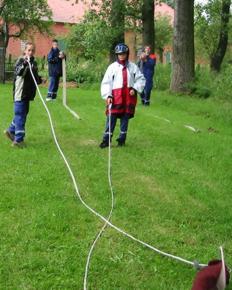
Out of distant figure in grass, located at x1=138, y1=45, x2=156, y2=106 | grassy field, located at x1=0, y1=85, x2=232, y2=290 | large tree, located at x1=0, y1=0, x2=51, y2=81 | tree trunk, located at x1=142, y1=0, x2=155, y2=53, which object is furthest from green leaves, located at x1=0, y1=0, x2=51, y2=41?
grassy field, located at x1=0, y1=85, x2=232, y2=290

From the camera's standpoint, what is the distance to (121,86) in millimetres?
9578

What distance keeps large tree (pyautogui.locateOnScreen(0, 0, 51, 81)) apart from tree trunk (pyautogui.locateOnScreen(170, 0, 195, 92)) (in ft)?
36.3

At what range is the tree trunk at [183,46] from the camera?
758 inches

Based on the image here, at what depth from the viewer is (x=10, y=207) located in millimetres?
6211

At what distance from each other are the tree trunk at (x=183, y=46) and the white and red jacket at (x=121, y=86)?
10.3 metres

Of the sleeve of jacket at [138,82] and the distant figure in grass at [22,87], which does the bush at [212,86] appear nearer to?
the sleeve of jacket at [138,82]

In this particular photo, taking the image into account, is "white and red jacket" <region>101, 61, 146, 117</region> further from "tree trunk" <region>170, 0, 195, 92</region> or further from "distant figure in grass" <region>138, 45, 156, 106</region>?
"tree trunk" <region>170, 0, 195, 92</region>

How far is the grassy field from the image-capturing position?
15.5 ft

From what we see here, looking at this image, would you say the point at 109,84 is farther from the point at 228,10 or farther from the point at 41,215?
the point at 228,10

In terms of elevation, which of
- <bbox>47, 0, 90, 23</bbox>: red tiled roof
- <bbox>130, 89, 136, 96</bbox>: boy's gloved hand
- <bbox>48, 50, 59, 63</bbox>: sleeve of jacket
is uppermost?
<bbox>47, 0, 90, 23</bbox>: red tiled roof

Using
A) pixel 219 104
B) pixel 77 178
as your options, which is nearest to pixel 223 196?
pixel 77 178

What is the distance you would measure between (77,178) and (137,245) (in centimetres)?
246

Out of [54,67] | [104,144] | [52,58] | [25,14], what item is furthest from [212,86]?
[25,14]

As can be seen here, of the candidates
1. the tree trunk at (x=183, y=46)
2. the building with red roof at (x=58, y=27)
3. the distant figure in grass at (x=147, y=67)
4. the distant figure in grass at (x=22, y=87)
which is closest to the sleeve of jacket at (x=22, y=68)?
the distant figure in grass at (x=22, y=87)
